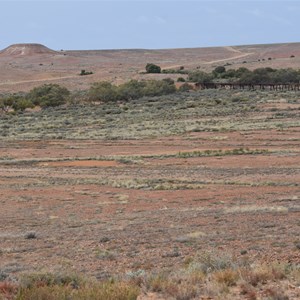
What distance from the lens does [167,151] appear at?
121ft

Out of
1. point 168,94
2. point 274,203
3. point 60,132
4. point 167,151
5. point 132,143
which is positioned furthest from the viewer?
point 168,94

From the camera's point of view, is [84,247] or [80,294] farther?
[84,247]

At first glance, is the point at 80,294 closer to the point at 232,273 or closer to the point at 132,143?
the point at 232,273

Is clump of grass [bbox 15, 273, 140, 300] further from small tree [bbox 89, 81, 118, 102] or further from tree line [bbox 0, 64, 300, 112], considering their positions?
small tree [bbox 89, 81, 118, 102]

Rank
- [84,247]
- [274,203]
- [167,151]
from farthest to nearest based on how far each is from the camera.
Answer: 1. [167,151]
2. [274,203]
3. [84,247]

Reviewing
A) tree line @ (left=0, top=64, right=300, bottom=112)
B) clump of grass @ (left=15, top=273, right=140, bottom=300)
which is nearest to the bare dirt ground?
clump of grass @ (left=15, top=273, right=140, bottom=300)

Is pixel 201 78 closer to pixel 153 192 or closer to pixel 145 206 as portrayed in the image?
pixel 153 192

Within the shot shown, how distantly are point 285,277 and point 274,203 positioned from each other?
10368mm

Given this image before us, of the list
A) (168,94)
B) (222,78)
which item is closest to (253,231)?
(168,94)

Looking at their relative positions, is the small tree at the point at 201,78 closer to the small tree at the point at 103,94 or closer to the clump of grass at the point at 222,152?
the small tree at the point at 103,94

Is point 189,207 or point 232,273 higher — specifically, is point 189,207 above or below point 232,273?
below

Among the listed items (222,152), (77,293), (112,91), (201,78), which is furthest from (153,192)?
(201,78)

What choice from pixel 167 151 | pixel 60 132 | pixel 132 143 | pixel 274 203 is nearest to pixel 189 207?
pixel 274 203

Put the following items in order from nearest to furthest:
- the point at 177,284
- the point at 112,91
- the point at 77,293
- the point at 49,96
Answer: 1. the point at 77,293
2. the point at 177,284
3. the point at 112,91
4. the point at 49,96
